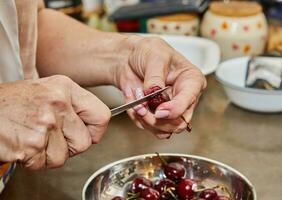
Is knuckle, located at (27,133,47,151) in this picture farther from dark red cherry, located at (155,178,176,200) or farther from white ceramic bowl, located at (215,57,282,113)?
white ceramic bowl, located at (215,57,282,113)

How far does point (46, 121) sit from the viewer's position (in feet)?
1.90

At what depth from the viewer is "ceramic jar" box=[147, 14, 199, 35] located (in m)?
1.31

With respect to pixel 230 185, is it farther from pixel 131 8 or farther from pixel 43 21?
pixel 131 8

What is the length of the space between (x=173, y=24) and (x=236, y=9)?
152mm

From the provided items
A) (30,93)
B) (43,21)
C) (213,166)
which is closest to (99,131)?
(30,93)

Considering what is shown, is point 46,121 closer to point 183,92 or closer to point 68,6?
point 183,92

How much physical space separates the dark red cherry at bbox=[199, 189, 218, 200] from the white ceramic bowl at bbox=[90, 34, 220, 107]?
315 millimetres

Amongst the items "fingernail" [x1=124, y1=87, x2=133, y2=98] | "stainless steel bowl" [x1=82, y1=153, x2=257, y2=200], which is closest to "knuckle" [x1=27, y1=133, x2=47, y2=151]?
"stainless steel bowl" [x1=82, y1=153, x2=257, y2=200]

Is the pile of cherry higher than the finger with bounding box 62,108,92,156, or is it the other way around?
the finger with bounding box 62,108,92,156

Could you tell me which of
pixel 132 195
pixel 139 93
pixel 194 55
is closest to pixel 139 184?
pixel 132 195

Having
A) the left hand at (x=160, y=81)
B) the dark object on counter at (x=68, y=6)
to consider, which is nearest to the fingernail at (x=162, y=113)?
the left hand at (x=160, y=81)

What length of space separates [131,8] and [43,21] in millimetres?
411

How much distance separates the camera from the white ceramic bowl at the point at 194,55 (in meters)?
0.99

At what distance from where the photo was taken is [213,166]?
78cm
